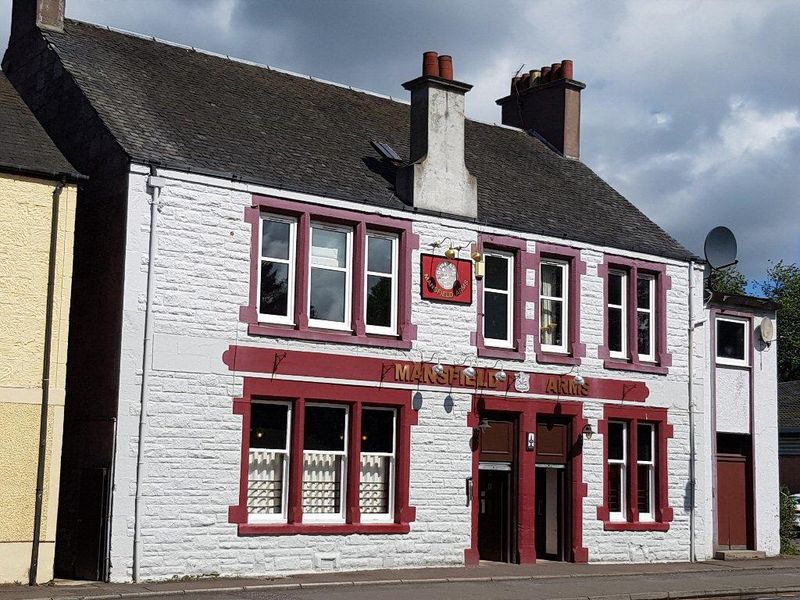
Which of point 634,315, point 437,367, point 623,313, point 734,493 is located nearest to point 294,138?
point 437,367

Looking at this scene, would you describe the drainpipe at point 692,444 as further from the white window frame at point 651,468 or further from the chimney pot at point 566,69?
the chimney pot at point 566,69

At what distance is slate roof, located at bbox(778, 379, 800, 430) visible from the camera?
46281mm

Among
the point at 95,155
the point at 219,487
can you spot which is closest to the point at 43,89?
the point at 95,155

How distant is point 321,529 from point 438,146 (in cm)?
803

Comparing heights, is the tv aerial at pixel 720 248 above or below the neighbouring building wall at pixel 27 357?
above

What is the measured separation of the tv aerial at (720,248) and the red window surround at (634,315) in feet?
6.65

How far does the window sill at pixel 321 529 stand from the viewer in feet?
68.8

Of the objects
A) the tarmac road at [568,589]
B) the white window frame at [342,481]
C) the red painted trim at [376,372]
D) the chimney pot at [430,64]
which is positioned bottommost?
the tarmac road at [568,589]

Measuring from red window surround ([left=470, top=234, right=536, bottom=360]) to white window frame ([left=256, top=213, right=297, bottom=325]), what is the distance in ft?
13.3

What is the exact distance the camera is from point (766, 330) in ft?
96.6

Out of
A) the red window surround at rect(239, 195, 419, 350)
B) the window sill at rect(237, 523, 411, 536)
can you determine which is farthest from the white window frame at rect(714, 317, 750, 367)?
the window sill at rect(237, 523, 411, 536)

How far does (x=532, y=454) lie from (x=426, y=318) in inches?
150

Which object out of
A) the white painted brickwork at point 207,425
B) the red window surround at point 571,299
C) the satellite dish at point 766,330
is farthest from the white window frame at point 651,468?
the white painted brickwork at point 207,425

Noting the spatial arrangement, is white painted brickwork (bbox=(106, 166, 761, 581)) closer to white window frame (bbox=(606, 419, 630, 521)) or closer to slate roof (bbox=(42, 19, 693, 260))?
slate roof (bbox=(42, 19, 693, 260))
